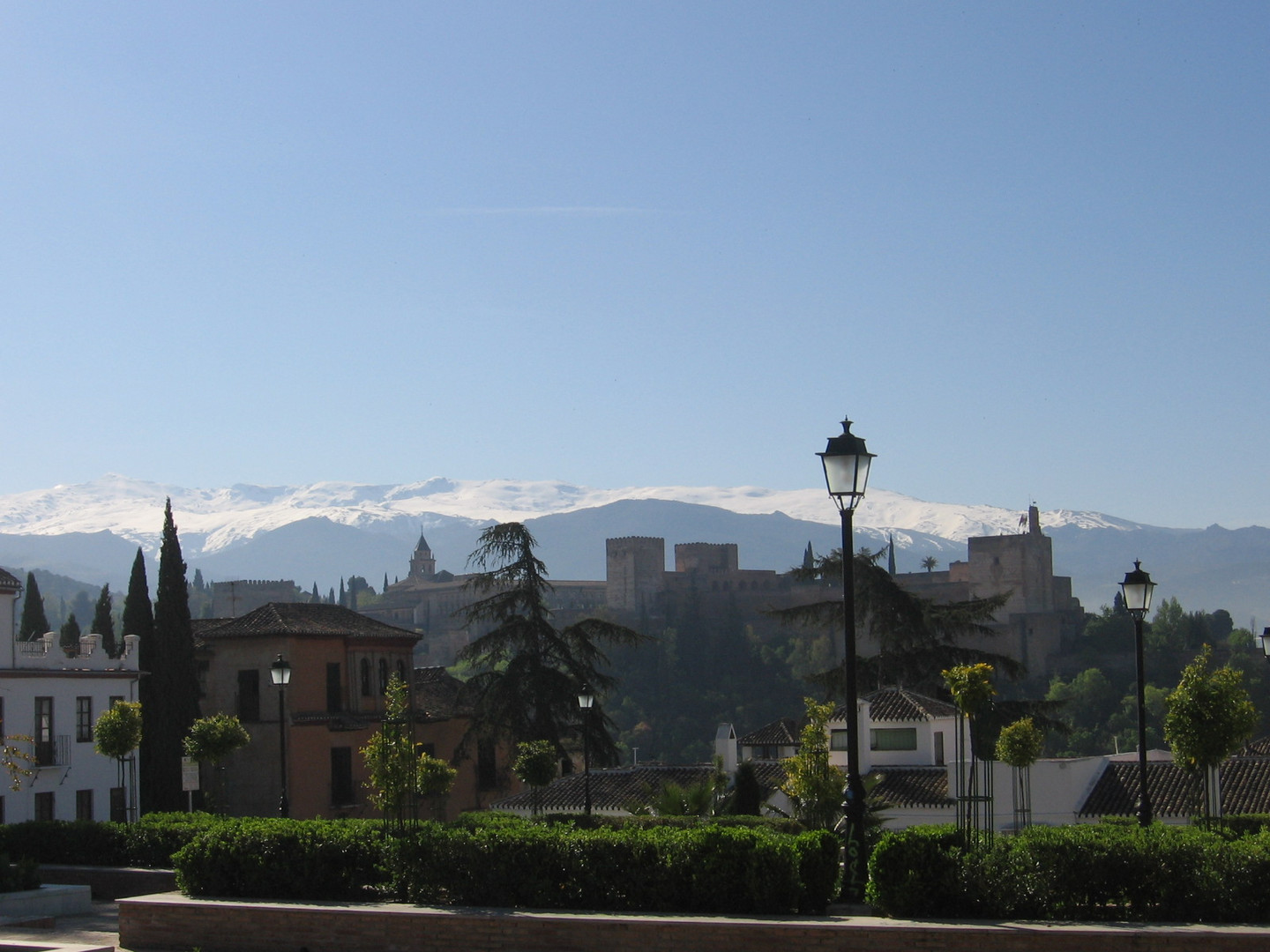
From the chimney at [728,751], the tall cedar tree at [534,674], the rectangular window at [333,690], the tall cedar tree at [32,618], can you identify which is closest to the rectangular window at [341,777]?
the rectangular window at [333,690]

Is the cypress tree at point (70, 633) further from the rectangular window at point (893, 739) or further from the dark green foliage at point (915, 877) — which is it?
the dark green foliage at point (915, 877)

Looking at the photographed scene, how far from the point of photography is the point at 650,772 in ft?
123

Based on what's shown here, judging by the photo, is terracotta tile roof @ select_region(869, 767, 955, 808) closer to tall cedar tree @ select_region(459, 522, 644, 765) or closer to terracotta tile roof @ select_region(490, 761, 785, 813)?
terracotta tile roof @ select_region(490, 761, 785, 813)

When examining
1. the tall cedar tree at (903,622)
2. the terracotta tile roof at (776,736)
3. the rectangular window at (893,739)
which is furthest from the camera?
the terracotta tile roof at (776,736)

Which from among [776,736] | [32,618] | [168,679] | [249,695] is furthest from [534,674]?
[32,618]

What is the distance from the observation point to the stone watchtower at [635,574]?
15050 centimetres

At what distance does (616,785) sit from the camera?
1442 inches

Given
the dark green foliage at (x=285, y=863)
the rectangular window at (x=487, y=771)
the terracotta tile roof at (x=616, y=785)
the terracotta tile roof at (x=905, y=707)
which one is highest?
the dark green foliage at (x=285, y=863)

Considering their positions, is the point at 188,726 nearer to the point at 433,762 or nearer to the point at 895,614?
the point at 433,762

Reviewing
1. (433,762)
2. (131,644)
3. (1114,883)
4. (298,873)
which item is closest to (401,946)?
(298,873)

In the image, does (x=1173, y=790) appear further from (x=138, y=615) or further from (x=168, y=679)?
(x=138, y=615)

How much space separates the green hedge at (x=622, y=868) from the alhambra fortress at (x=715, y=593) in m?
95.4

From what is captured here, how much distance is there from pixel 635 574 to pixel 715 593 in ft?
30.1

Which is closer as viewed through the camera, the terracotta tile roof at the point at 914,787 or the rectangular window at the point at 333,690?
the terracotta tile roof at the point at 914,787
